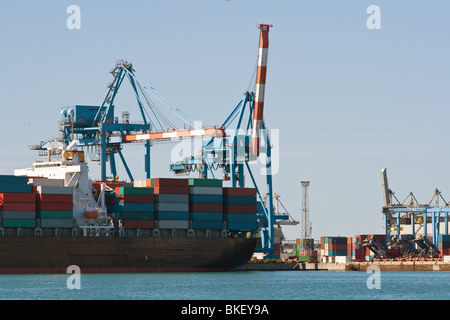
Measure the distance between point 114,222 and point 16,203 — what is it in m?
9.99

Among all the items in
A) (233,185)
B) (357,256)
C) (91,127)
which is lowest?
(357,256)

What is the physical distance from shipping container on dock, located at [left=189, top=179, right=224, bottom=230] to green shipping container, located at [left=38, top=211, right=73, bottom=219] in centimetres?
1110

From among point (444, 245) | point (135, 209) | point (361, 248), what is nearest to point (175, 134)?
point (135, 209)

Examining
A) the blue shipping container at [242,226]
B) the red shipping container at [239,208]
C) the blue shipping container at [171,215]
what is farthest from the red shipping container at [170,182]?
the blue shipping container at [242,226]

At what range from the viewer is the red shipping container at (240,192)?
91.6 meters

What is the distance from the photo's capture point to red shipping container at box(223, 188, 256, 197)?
91.6m

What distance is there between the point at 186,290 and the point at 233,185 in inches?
1339

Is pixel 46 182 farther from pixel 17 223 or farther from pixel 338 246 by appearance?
pixel 338 246

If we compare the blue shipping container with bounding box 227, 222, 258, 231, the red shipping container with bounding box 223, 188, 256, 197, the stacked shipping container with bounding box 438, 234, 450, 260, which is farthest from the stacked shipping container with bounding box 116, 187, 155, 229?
the stacked shipping container with bounding box 438, 234, 450, 260

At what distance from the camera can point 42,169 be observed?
304 feet

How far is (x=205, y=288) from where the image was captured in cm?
6650
